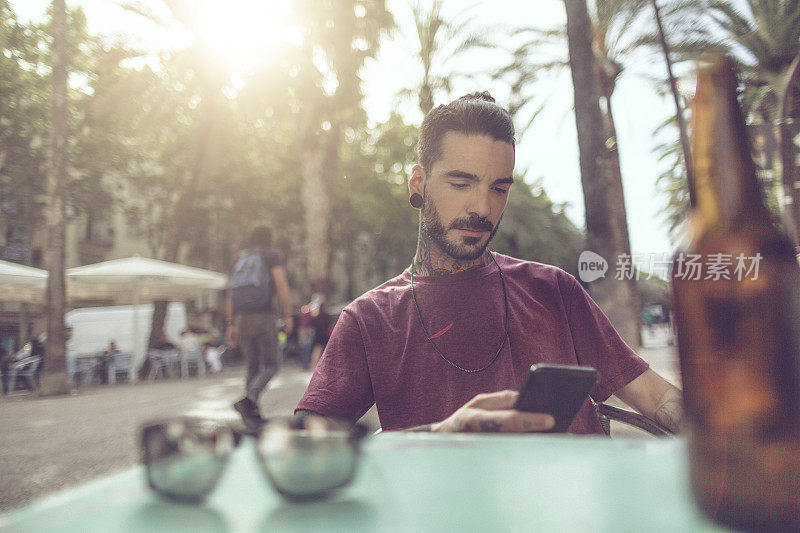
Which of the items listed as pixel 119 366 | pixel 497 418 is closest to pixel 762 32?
pixel 497 418

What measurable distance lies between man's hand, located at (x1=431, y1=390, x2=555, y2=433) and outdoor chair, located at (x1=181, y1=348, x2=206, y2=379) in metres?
12.1

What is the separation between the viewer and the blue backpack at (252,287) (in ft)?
15.2

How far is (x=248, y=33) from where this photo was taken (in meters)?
2.28

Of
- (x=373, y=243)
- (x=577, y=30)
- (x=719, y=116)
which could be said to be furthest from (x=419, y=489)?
(x=373, y=243)

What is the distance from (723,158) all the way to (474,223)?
75 cm

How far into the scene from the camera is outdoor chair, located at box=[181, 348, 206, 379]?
11.9m

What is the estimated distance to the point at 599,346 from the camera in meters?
1.21

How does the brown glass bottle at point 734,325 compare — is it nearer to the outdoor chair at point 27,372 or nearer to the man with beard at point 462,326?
the man with beard at point 462,326

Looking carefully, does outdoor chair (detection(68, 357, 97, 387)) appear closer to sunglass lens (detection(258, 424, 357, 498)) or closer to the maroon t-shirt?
the maroon t-shirt

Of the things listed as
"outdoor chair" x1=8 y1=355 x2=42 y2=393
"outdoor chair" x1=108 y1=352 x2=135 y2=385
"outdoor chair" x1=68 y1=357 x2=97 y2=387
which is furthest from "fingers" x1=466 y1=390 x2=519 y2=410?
"outdoor chair" x1=108 y1=352 x2=135 y2=385

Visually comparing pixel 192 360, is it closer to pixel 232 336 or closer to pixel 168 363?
pixel 168 363

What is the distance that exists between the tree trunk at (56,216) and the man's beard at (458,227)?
1.48 metres

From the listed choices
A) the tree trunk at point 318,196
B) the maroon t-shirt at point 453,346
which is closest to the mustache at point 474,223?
the maroon t-shirt at point 453,346

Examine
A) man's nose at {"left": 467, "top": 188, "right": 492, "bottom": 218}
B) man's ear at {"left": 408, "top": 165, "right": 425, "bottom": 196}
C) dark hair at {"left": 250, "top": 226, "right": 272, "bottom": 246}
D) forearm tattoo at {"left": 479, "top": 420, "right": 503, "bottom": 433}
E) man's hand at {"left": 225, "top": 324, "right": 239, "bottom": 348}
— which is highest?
dark hair at {"left": 250, "top": 226, "right": 272, "bottom": 246}
